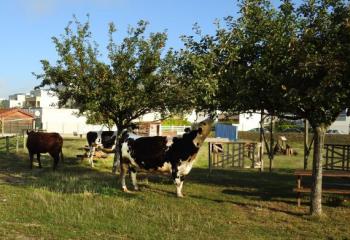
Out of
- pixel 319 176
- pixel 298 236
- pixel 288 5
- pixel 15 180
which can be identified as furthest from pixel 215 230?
pixel 15 180

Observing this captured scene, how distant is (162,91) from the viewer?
18.2 meters

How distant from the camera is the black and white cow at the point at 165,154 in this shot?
44.9 feet

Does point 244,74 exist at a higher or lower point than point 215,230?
higher

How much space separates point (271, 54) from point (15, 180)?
10053mm

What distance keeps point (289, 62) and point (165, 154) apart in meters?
5.13

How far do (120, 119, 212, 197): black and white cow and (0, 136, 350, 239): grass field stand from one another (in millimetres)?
653

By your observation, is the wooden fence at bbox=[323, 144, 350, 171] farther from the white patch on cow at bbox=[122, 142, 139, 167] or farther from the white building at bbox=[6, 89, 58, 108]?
the white building at bbox=[6, 89, 58, 108]

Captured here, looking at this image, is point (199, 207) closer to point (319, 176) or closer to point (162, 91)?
point (319, 176)

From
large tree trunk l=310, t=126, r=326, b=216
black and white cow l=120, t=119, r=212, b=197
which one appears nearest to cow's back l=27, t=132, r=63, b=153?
black and white cow l=120, t=119, r=212, b=197

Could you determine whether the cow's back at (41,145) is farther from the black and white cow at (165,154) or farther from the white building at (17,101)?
the white building at (17,101)

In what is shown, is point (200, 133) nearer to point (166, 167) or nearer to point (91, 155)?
point (166, 167)

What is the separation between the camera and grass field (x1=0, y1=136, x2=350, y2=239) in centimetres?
923

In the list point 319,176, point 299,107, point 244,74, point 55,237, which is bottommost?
point 55,237

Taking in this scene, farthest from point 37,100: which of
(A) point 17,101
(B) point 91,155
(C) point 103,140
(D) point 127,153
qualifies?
(D) point 127,153
